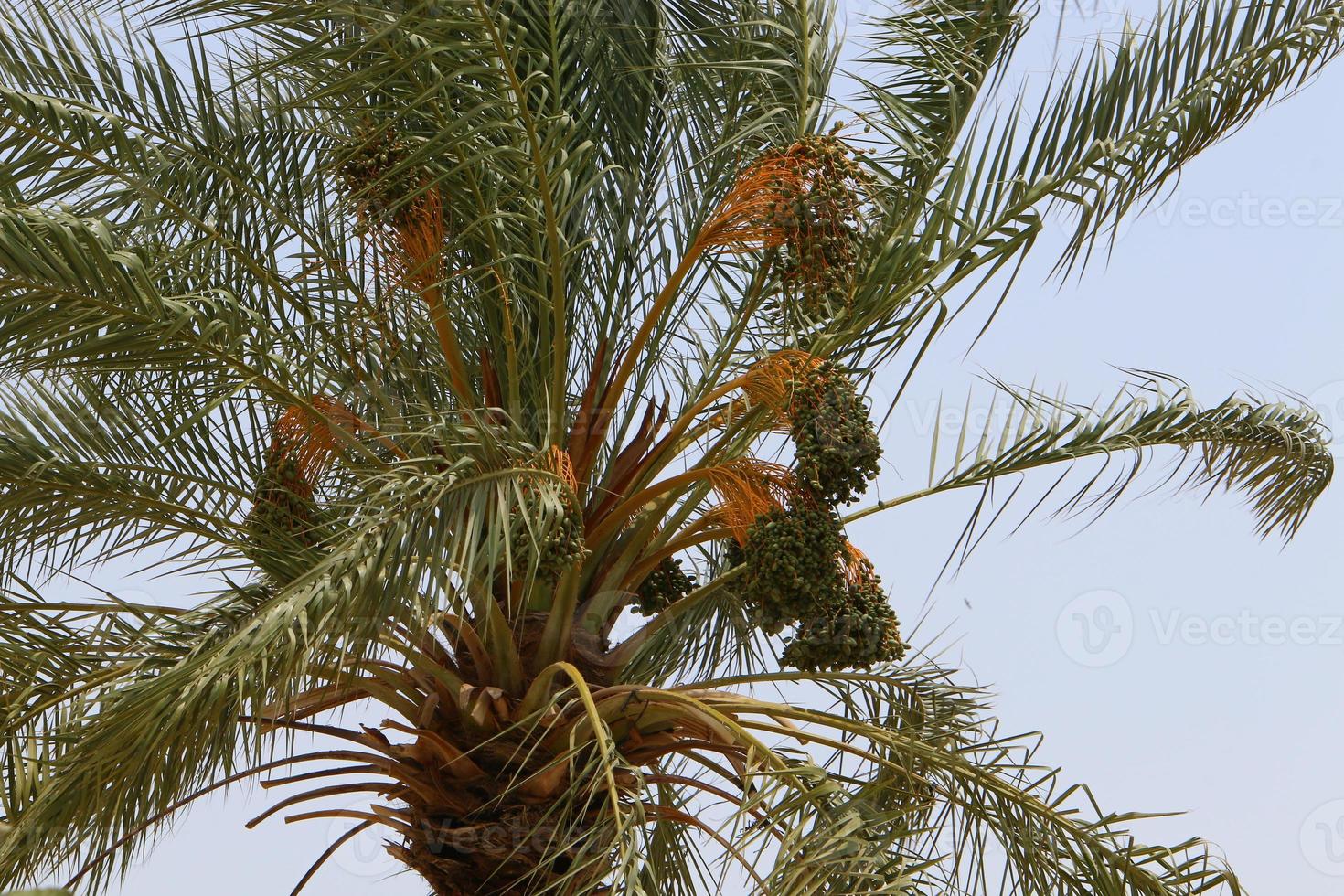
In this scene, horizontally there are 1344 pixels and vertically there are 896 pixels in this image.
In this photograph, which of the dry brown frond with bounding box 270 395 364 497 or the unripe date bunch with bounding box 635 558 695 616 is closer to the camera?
the dry brown frond with bounding box 270 395 364 497

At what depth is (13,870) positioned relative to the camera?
4.21 metres

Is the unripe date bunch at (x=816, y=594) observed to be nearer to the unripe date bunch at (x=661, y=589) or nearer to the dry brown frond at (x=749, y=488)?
the dry brown frond at (x=749, y=488)

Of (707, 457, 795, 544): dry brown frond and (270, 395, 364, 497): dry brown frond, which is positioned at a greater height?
(270, 395, 364, 497): dry brown frond

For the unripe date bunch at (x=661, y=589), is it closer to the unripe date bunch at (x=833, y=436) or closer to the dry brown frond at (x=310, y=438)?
the dry brown frond at (x=310, y=438)

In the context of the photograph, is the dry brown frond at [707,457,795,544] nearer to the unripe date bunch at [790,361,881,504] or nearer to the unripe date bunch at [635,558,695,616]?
the unripe date bunch at [790,361,881,504]

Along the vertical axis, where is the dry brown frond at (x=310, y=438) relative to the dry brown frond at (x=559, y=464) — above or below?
above

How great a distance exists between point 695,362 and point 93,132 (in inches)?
104

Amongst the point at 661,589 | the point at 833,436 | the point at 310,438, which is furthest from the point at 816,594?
the point at 310,438

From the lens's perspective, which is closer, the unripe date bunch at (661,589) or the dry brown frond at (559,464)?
the dry brown frond at (559,464)

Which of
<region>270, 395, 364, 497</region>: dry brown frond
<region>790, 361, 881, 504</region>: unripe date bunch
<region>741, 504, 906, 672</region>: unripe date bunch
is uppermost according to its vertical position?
<region>270, 395, 364, 497</region>: dry brown frond

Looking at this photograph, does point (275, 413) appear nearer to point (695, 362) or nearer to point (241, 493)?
point (241, 493)

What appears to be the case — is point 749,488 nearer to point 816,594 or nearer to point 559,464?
point 816,594

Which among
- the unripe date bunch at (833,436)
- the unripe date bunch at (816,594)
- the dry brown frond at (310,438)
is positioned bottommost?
the unripe date bunch at (816,594)

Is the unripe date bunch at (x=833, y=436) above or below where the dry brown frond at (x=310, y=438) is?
below
